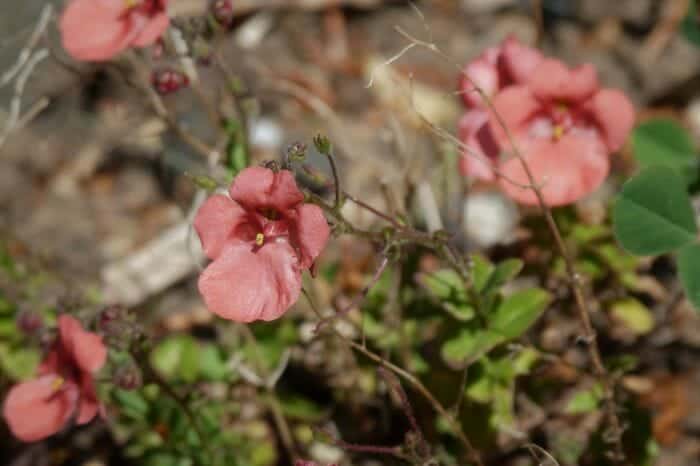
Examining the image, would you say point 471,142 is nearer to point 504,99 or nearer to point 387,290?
point 504,99

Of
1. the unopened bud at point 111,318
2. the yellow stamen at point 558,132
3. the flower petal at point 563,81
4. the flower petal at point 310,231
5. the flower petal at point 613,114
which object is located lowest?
the unopened bud at point 111,318

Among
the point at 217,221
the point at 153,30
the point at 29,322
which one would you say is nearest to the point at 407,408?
the point at 217,221

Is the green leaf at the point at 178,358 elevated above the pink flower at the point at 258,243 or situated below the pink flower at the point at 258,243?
below

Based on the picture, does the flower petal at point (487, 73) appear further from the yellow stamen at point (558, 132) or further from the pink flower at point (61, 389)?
the pink flower at point (61, 389)

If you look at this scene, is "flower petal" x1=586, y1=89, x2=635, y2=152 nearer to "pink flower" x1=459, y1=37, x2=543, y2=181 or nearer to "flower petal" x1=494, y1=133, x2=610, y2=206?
"flower petal" x1=494, y1=133, x2=610, y2=206

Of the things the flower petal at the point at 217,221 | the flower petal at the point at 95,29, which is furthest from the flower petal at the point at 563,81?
the flower petal at the point at 95,29
